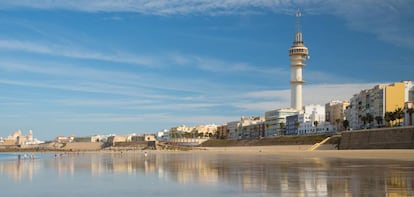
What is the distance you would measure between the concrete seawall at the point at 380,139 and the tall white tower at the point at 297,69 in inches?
2238

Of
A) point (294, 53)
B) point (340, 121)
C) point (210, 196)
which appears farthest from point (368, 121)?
point (210, 196)

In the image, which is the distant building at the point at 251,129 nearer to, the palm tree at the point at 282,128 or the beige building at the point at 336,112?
the palm tree at the point at 282,128

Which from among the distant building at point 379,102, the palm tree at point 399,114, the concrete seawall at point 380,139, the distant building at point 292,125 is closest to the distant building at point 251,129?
the distant building at point 292,125

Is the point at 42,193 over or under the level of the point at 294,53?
under

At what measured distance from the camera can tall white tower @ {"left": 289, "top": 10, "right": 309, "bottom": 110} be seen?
14138 centimetres

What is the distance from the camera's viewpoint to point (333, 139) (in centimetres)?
9031

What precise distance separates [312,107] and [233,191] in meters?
119

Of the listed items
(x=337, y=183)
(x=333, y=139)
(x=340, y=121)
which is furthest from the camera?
(x=340, y=121)

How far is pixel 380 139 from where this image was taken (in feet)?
236

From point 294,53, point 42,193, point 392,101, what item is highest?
point 294,53

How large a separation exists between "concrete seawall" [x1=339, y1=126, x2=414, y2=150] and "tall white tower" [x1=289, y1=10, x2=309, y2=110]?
56.9 metres

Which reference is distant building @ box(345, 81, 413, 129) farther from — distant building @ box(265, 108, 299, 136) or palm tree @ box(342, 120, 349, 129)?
distant building @ box(265, 108, 299, 136)

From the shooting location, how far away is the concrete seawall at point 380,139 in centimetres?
6562

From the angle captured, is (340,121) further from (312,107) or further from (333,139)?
(333,139)
